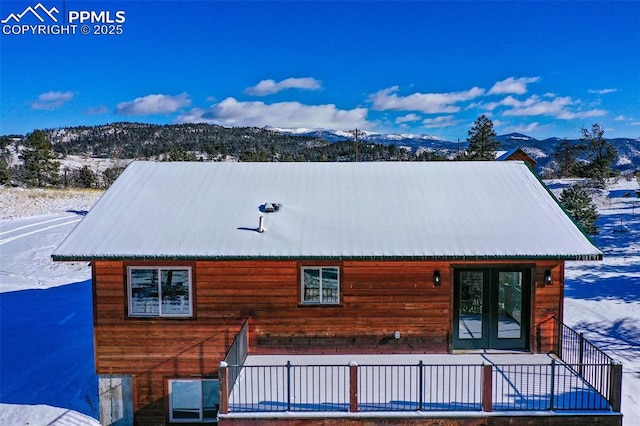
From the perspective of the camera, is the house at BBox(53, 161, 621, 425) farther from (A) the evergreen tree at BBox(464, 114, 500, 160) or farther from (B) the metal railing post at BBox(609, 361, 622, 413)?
(A) the evergreen tree at BBox(464, 114, 500, 160)

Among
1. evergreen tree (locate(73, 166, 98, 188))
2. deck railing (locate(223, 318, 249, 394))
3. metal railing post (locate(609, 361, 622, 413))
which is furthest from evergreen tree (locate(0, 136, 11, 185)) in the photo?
metal railing post (locate(609, 361, 622, 413))

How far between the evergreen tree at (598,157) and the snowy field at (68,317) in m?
6.01

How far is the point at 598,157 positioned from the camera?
43.9 meters

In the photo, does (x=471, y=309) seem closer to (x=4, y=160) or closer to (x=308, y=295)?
(x=308, y=295)

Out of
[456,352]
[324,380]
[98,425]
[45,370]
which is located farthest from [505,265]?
[45,370]

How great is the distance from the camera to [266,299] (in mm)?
10789

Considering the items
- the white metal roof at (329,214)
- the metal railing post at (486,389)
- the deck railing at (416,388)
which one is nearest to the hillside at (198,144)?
the white metal roof at (329,214)

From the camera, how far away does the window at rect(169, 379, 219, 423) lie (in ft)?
35.9

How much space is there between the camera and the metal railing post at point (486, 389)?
335 inches

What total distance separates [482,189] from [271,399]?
7683mm

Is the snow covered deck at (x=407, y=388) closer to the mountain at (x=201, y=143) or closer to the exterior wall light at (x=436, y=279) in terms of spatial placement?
the exterior wall light at (x=436, y=279)

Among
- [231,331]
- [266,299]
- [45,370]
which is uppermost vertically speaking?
[266,299]

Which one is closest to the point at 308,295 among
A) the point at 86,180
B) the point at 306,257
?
the point at 306,257

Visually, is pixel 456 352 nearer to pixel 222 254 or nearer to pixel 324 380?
pixel 324 380
